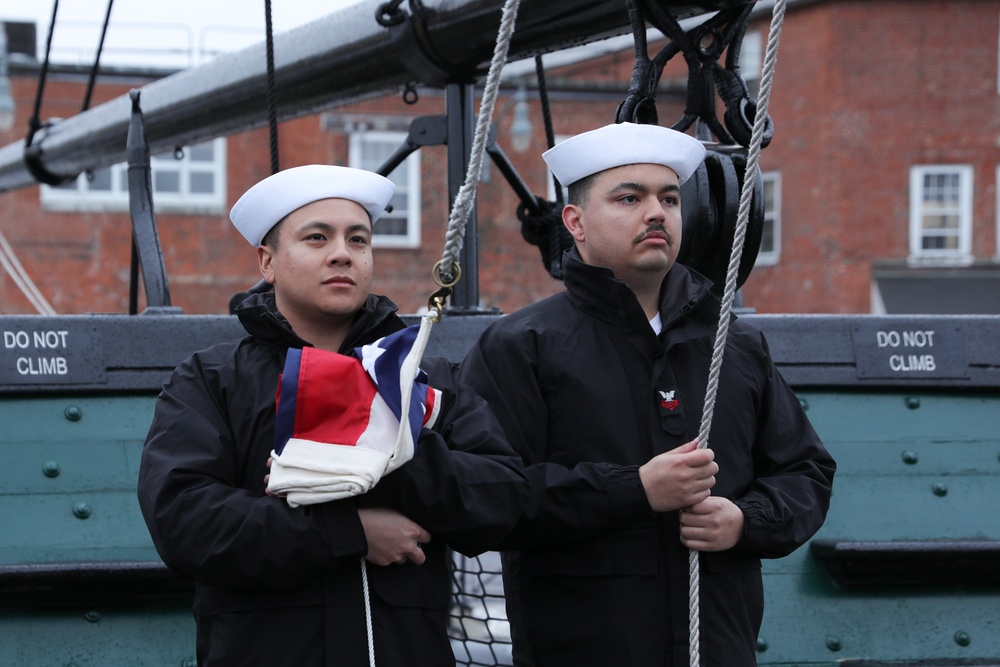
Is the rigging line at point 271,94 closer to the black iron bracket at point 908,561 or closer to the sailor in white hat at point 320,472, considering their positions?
the sailor in white hat at point 320,472

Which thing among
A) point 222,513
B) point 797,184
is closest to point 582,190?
point 222,513

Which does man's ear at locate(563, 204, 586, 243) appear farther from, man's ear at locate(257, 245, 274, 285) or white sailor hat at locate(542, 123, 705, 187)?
man's ear at locate(257, 245, 274, 285)

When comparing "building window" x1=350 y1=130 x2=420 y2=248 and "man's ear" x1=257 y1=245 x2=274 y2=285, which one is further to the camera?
"building window" x1=350 y1=130 x2=420 y2=248

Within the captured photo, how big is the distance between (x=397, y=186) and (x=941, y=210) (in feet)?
31.4

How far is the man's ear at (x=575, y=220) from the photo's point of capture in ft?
8.00

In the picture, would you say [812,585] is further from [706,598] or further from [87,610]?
[87,610]

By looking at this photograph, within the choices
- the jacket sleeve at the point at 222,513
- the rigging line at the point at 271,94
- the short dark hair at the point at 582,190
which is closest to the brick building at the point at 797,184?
the rigging line at the point at 271,94

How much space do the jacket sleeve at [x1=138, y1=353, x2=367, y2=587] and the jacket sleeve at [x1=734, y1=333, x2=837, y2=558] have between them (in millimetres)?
720

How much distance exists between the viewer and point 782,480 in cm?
236

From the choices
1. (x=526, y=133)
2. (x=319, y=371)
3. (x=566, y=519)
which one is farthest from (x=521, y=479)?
(x=526, y=133)

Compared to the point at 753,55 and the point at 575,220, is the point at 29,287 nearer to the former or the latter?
the point at 753,55

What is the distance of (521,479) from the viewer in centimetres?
213

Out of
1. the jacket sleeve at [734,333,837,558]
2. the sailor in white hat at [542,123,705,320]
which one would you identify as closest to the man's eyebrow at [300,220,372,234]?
the sailor in white hat at [542,123,705,320]

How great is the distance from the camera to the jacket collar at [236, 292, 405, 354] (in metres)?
2.18
